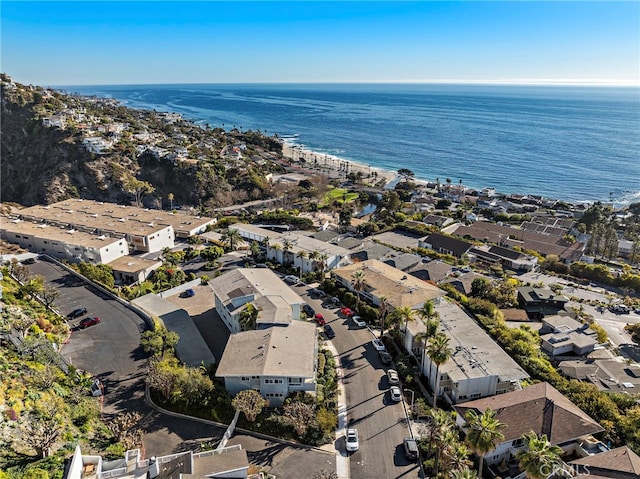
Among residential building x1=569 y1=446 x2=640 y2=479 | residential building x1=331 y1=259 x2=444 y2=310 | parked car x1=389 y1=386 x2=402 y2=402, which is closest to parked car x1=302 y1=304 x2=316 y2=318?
residential building x1=331 y1=259 x2=444 y2=310

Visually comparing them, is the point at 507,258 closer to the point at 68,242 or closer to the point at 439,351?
the point at 439,351

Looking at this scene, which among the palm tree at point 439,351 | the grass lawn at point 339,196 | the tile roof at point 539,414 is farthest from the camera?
the grass lawn at point 339,196

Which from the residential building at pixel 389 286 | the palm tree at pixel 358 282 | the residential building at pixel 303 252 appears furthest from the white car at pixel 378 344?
the residential building at pixel 303 252

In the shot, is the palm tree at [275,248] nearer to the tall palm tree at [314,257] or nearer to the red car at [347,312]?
the tall palm tree at [314,257]

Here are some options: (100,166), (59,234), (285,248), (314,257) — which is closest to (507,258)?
(314,257)

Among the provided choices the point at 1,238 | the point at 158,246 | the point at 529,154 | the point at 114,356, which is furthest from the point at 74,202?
the point at 529,154

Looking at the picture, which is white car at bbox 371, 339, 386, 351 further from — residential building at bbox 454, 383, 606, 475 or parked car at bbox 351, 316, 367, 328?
residential building at bbox 454, 383, 606, 475
